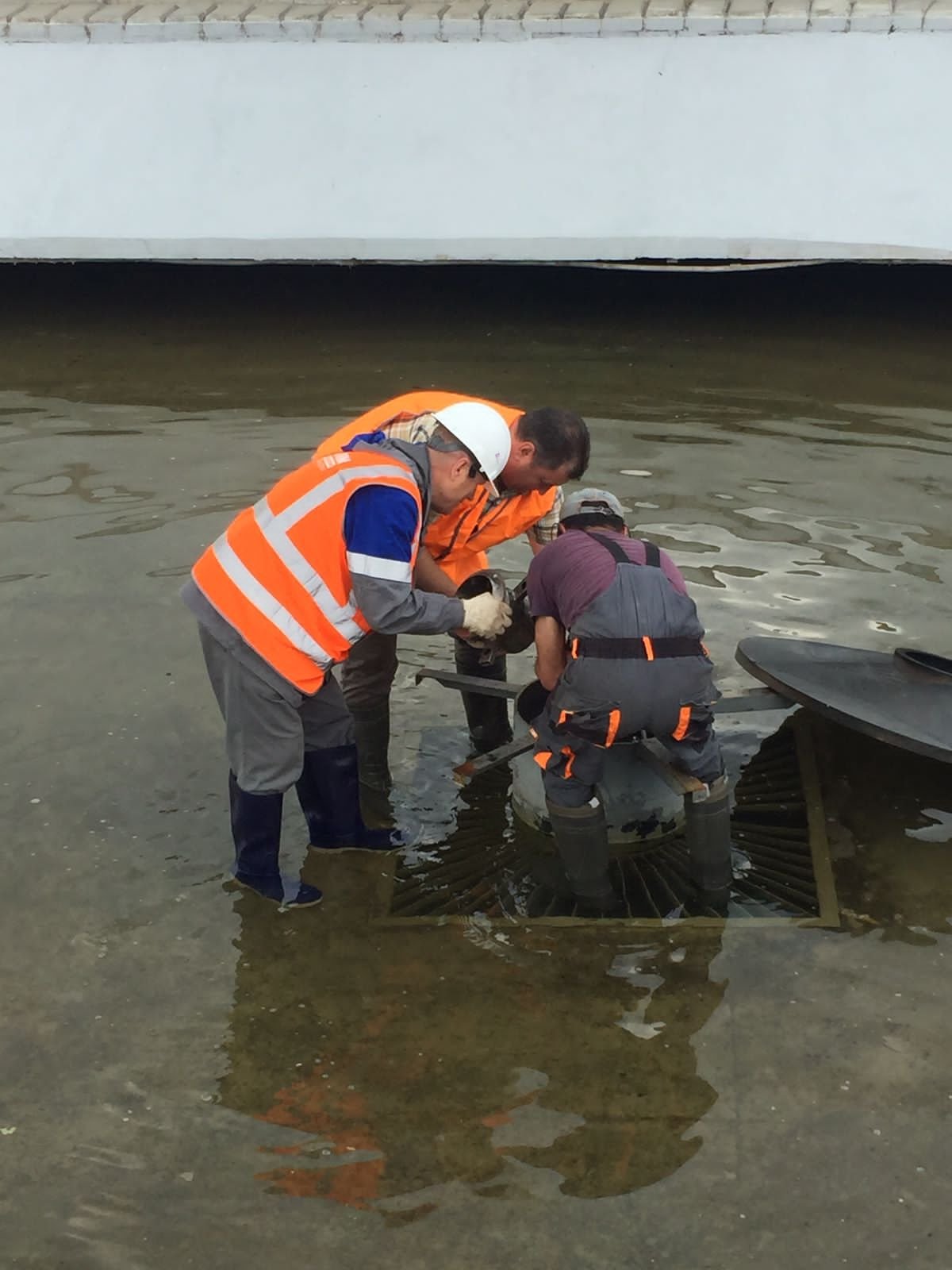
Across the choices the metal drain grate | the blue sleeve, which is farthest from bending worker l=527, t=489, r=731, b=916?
the blue sleeve

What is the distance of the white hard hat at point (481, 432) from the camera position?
143 inches

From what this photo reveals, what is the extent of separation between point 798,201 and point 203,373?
3.66 meters

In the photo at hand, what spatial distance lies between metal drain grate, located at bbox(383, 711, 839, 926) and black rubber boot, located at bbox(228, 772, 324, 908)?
0.91 ft

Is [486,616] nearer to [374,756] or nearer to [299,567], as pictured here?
[299,567]

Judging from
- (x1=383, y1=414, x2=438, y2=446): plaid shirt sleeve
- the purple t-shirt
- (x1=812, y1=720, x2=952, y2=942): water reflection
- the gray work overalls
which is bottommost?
(x1=812, y1=720, x2=952, y2=942): water reflection

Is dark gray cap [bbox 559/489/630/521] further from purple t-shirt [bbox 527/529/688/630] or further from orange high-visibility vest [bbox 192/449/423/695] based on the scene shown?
orange high-visibility vest [bbox 192/449/423/695]

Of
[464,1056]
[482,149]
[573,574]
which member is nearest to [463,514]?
[573,574]

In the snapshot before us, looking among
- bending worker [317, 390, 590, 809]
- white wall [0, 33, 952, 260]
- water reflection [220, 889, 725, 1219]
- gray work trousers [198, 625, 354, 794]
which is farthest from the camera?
white wall [0, 33, 952, 260]

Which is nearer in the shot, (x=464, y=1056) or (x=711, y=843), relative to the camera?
(x=464, y=1056)

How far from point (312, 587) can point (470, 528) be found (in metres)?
0.77

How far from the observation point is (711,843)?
12.3 feet

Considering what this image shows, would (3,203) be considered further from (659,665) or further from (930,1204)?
(930,1204)

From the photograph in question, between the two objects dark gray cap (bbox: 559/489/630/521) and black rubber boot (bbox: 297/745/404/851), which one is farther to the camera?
black rubber boot (bbox: 297/745/404/851)

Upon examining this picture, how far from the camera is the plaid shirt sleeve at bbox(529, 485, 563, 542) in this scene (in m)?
4.37
